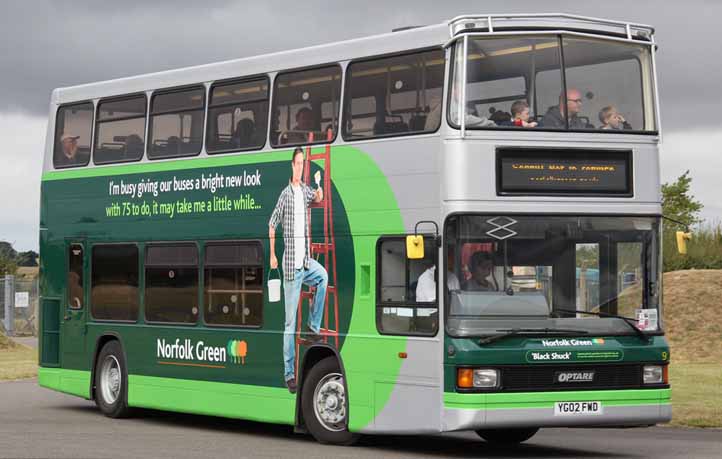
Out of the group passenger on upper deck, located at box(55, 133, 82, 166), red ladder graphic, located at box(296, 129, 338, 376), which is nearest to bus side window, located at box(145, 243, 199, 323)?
passenger on upper deck, located at box(55, 133, 82, 166)

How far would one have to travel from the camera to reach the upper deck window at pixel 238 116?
1888 cm

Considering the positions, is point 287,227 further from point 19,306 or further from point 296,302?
point 19,306

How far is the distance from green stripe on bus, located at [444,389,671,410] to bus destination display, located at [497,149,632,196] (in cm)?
201

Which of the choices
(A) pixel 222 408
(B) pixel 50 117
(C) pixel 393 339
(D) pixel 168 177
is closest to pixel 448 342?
(C) pixel 393 339

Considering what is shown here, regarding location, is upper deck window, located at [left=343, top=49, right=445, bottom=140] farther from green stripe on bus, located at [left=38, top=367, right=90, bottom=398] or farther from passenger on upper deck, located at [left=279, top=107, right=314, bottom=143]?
green stripe on bus, located at [left=38, top=367, right=90, bottom=398]

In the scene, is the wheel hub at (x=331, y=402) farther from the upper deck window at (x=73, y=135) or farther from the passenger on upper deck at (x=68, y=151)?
the passenger on upper deck at (x=68, y=151)

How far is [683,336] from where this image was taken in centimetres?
3825

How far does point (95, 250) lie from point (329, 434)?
600 cm

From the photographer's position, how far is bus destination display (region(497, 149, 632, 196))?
15914mm

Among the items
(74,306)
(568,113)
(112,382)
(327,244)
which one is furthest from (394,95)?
(74,306)

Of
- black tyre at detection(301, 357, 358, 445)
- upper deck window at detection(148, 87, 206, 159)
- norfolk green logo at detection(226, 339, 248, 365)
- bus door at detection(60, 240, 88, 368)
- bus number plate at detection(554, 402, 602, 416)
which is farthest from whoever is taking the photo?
bus door at detection(60, 240, 88, 368)

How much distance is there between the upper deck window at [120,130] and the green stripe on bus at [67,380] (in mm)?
3057

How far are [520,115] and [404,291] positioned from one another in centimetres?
220

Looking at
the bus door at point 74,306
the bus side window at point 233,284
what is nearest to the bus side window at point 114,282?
the bus door at point 74,306
